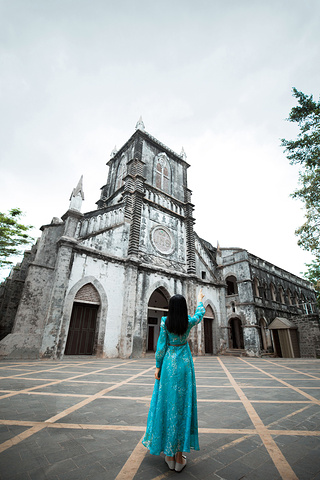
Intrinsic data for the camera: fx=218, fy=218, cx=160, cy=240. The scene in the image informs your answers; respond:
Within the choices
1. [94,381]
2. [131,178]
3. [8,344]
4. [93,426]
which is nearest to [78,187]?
[131,178]

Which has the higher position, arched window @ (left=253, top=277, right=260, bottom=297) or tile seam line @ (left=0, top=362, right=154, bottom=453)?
arched window @ (left=253, top=277, right=260, bottom=297)

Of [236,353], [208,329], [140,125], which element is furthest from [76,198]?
[236,353]

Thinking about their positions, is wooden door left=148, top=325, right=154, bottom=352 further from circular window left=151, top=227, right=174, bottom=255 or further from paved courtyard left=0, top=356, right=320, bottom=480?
paved courtyard left=0, top=356, right=320, bottom=480

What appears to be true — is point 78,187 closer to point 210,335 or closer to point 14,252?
point 14,252

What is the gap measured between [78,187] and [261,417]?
12.5 metres

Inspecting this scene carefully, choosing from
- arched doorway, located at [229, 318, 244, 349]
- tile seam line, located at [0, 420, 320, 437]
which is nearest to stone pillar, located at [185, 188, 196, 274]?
arched doorway, located at [229, 318, 244, 349]

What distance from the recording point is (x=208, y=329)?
17.4 metres

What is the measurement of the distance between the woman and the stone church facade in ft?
30.1

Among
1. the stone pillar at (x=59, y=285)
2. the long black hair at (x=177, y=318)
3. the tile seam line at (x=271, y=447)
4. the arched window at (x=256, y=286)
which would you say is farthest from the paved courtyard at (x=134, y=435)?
the arched window at (x=256, y=286)

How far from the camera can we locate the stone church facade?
10445 mm

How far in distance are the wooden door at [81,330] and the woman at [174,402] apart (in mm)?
10404

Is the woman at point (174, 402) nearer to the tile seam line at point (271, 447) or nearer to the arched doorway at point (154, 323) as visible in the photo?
the tile seam line at point (271, 447)

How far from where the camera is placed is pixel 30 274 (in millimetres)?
10359

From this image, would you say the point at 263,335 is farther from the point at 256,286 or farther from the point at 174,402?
the point at 174,402
